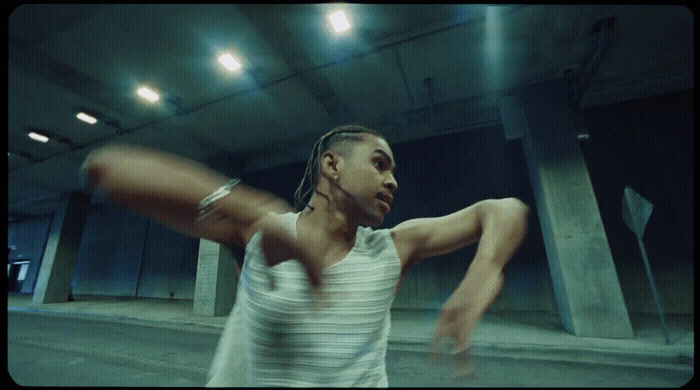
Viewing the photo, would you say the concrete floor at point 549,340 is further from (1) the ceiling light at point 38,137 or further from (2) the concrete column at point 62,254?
(2) the concrete column at point 62,254

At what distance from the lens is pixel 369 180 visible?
102cm

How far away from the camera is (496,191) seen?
8.67 meters

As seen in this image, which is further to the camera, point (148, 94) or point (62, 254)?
point (62, 254)

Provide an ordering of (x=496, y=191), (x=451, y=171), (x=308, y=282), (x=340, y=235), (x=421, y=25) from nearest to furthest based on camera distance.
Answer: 1. (x=308, y=282)
2. (x=340, y=235)
3. (x=421, y=25)
4. (x=496, y=191)
5. (x=451, y=171)

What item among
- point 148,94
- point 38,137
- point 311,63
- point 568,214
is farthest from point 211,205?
point 38,137

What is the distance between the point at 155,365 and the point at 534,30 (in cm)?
819

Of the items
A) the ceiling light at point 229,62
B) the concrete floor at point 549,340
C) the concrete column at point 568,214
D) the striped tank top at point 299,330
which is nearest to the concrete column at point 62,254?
the concrete floor at point 549,340

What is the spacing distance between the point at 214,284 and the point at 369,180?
9122mm

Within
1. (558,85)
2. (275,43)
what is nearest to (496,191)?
(558,85)

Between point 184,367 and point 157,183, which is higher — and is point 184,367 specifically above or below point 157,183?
below

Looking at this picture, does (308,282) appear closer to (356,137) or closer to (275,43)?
(356,137)

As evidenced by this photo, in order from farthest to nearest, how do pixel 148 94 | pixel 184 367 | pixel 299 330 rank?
pixel 148 94
pixel 184 367
pixel 299 330

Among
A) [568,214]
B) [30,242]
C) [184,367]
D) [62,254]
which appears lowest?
[184,367]

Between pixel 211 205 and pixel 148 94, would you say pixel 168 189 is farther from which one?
pixel 148 94
